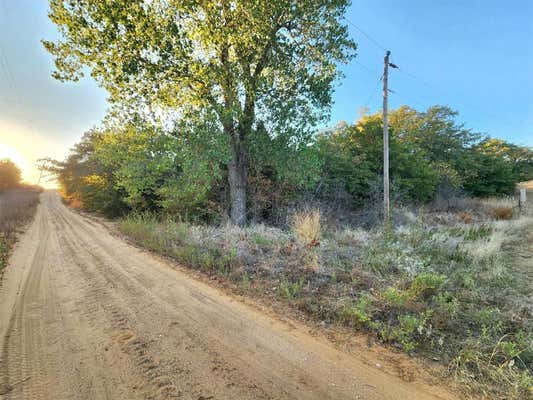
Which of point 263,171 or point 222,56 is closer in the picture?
point 222,56

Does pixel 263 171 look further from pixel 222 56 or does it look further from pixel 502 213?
pixel 502 213

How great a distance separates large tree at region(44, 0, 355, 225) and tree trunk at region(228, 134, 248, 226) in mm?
38

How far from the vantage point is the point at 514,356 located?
2.23m

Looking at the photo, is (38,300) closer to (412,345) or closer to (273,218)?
(412,345)

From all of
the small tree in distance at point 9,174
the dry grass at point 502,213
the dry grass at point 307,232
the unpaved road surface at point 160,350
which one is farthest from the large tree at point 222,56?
the small tree in distance at point 9,174

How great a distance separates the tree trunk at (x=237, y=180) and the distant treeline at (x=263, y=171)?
1.29 ft

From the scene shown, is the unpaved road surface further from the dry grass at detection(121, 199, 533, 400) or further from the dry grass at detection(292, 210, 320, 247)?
the dry grass at detection(292, 210, 320, 247)

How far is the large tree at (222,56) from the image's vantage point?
674cm

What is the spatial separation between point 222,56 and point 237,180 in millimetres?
4199

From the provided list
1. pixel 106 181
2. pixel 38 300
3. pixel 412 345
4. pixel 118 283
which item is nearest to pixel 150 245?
pixel 118 283

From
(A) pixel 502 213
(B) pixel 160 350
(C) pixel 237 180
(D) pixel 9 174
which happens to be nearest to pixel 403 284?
(B) pixel 160 350

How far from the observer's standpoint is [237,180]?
887 cm

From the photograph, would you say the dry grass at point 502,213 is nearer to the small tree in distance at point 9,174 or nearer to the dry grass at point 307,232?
the dry grass at point 307,232

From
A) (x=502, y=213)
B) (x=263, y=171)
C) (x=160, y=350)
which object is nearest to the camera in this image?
(x=160, y=350)
